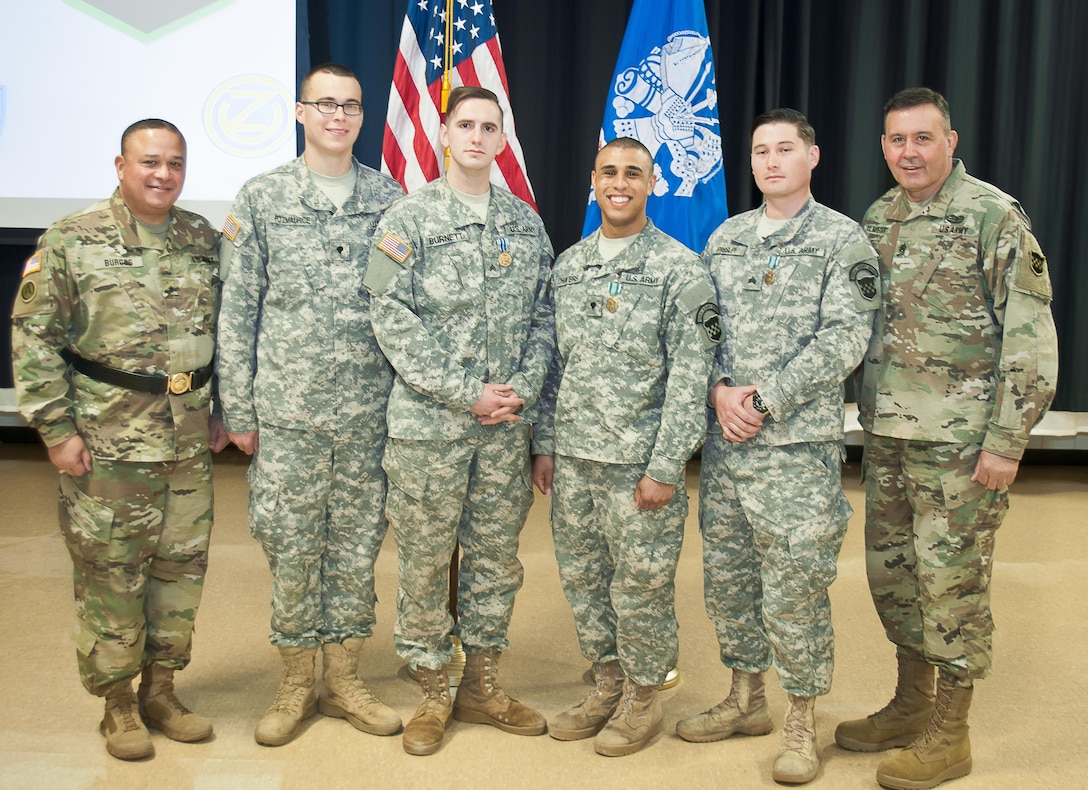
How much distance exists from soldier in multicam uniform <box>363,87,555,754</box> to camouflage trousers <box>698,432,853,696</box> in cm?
57

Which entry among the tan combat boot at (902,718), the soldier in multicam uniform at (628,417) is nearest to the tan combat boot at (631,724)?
the soldier in multicam uniform at (628,417)

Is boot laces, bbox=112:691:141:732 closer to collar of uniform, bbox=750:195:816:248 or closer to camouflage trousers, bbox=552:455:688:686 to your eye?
camouflage trousers, bbox=552:455:688:686

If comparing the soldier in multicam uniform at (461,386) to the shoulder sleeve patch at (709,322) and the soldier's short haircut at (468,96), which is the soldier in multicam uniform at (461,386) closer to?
the soldier's short haircut at (468,96)

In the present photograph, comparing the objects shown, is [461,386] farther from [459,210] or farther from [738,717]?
[738,717]

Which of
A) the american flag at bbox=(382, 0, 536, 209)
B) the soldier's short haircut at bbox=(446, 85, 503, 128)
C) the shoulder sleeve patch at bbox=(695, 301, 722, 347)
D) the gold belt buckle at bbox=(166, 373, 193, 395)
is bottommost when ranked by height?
the gold belt buckle at bbox=(166, 373, 193, 395)

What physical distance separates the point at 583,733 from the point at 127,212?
6.17ft

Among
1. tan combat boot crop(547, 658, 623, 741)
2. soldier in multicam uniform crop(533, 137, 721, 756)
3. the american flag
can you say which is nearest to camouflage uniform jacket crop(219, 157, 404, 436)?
soldier in multicam uniform crop(533, 137, 721, 756)

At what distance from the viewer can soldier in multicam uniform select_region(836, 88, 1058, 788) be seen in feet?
7.64

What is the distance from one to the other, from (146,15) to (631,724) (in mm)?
4390

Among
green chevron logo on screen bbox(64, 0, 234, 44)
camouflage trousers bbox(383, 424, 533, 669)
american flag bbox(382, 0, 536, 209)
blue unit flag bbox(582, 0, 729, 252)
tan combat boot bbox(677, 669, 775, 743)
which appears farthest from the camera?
green chevron logo on screen bbox(64, 0, 234, 44)

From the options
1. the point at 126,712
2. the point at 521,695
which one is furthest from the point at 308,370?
the point at 521,695

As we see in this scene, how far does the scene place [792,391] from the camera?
2330 millimetres

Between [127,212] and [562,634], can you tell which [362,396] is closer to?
[127,212]

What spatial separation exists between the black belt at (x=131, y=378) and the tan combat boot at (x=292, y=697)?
798mm
